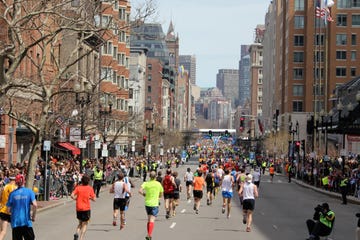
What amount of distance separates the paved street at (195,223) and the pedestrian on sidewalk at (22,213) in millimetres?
4698

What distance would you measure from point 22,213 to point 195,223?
10.0 m

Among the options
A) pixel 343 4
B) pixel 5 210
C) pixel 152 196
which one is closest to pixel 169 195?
pixel 152 196

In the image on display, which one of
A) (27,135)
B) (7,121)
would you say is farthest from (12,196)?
(27,135)

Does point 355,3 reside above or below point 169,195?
above

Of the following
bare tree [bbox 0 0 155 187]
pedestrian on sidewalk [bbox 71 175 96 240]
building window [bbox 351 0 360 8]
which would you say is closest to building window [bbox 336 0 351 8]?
building window [bbox 351 0 360 8]

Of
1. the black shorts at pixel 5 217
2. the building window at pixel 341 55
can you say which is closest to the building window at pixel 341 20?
the building window at pixel 341 55

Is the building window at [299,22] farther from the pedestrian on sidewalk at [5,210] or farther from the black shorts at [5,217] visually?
the black shorts at [5,217]

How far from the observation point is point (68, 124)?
49.0 m

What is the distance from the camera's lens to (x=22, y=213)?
14281 mm

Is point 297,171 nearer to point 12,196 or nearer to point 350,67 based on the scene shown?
point 350,67

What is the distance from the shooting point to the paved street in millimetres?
20078

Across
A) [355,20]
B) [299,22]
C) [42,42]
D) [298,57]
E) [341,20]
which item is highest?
[299,22]

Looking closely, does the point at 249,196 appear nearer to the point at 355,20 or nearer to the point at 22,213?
the point at 22,213

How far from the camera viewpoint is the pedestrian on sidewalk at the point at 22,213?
14266 mm
